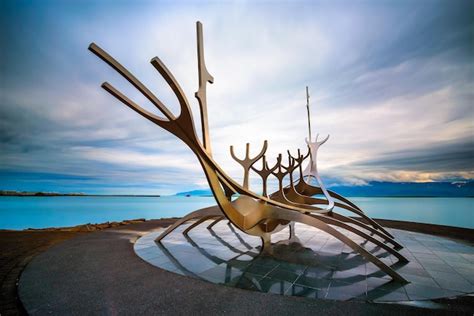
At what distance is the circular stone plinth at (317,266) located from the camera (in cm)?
417

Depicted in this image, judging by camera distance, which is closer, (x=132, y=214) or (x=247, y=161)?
(x=247, y=161)

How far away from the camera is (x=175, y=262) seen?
5.62 m

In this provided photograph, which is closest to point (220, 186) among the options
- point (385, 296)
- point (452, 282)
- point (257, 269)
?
point (257, 269)

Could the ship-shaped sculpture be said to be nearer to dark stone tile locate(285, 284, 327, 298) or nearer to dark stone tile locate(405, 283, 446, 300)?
dark stone tile locate(405, 283, 446, 300)

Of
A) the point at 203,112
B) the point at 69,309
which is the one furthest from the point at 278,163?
the point at 69,309

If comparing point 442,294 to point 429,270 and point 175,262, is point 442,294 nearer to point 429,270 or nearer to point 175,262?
point 429,270

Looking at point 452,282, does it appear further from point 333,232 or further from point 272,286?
point 272,286

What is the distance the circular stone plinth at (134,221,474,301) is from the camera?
4172 mm

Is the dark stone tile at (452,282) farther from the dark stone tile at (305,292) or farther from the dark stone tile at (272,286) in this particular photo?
the dark stone tile at (272,286)

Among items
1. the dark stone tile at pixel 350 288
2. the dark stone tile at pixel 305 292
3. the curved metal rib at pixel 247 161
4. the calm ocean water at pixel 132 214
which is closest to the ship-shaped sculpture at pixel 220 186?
the curved metal rib at pixel 247 161

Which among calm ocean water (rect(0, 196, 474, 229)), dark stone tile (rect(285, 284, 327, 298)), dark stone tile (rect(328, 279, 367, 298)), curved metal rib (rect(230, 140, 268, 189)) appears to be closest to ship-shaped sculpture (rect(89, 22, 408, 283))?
curved metal rib (rect(230, 140, 268, 189))

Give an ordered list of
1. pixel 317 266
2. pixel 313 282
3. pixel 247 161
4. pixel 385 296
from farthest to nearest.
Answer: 1. pixel 247 161
2. pixel 317 266
3. pixel 313 282
4. pixel 385 296

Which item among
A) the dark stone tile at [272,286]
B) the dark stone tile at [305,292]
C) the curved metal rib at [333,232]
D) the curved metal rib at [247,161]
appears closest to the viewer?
the dark stone tile at [305,292]

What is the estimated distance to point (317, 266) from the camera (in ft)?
17.9
